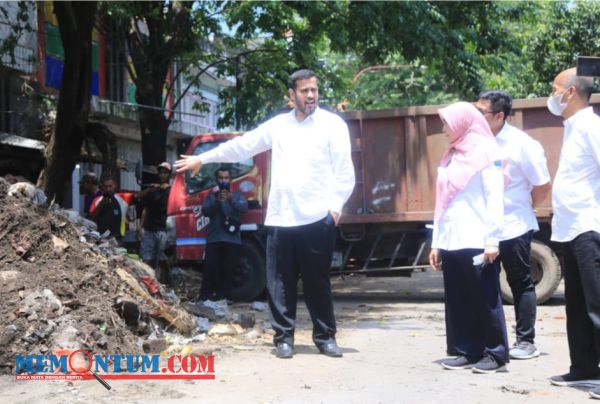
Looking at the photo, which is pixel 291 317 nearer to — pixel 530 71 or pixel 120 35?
pixel 120 35

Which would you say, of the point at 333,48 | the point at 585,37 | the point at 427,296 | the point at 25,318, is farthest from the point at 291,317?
the point at 585,37

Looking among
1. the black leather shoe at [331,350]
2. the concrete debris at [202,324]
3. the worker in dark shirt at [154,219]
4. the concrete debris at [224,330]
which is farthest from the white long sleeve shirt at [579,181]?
the worker in dark shirt at [154,219]

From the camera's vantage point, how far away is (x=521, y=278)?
19.2 feet

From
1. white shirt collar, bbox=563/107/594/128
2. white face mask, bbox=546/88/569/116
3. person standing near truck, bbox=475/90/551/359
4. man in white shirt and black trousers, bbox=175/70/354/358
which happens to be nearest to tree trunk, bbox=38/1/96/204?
man in white shirt and black trousers, bbox=175/70/354/358

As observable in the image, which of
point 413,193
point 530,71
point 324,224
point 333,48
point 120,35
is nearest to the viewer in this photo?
point 324,224

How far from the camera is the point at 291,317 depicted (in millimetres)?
5789

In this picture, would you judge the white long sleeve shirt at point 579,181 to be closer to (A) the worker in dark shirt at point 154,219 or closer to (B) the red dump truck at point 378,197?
Result: (B) the red dump truck at point 378,197

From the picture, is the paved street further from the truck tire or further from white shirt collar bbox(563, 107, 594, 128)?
the truck tire

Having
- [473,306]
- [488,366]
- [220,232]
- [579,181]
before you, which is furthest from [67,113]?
[579,181]

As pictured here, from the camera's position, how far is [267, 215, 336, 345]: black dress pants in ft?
18.8

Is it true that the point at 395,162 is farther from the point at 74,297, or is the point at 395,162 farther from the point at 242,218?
the point at 74,297

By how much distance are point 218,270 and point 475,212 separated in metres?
5.30

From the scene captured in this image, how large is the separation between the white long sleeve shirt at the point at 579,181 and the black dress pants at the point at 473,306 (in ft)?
2.08

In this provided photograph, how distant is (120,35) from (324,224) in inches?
463
